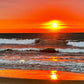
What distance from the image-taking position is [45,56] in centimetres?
508

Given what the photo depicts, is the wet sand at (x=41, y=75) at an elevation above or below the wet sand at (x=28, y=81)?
above

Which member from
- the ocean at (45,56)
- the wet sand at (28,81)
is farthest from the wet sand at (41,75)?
the ocean at (45,56)

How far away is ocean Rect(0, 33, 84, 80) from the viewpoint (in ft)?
9.93

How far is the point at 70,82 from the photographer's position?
675 millimetres

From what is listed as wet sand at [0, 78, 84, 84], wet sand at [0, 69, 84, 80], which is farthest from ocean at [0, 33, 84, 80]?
wet sand at [0, 78, 84, 84]

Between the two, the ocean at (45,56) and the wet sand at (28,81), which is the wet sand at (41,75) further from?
the ocean at (45,56)

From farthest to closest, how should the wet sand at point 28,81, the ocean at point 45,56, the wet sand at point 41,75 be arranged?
the ocean at point 45,56 < the wet sand at point 41,75 < the wet sand at point 28,81

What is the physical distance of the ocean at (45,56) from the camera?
9.93 ft

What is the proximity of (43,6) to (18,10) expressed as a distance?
2.56ft

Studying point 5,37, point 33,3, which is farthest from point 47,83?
point 5,37

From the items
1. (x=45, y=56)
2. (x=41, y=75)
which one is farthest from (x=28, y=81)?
(x=45, y=56)

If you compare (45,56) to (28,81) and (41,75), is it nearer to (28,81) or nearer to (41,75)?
(41,75)

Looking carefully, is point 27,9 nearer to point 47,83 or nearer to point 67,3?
point 67,3

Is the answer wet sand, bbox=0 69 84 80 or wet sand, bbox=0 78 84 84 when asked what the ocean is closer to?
wet sand, bbox=0 69 84 80
